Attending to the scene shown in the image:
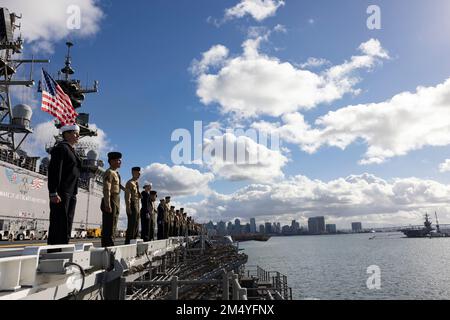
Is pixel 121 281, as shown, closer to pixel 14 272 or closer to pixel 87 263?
pixel 87 263

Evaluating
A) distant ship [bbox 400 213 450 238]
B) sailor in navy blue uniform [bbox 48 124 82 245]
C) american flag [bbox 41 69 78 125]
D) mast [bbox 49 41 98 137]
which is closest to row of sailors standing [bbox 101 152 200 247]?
sailor in navy blue uniform [bbox 48 124 82 245]

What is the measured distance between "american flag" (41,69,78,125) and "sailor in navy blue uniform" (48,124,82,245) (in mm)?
9746

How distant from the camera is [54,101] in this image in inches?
574

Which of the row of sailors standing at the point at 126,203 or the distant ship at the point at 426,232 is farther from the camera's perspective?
the distant ship at the point at 426,232

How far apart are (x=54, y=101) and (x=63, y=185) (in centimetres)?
1062

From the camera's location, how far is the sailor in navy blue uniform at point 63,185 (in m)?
5.27

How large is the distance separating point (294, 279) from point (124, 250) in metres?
39.6

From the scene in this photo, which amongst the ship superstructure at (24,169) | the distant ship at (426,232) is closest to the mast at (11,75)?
the ship superstructure at (24,169)

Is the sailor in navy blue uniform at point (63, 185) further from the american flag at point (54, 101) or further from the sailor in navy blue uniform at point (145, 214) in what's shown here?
the american flag at point (54, 101)

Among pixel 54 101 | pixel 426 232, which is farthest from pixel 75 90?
pixel 426 232

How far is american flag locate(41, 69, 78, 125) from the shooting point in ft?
46.6

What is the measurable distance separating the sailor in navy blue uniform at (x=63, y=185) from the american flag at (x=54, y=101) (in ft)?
32.0
